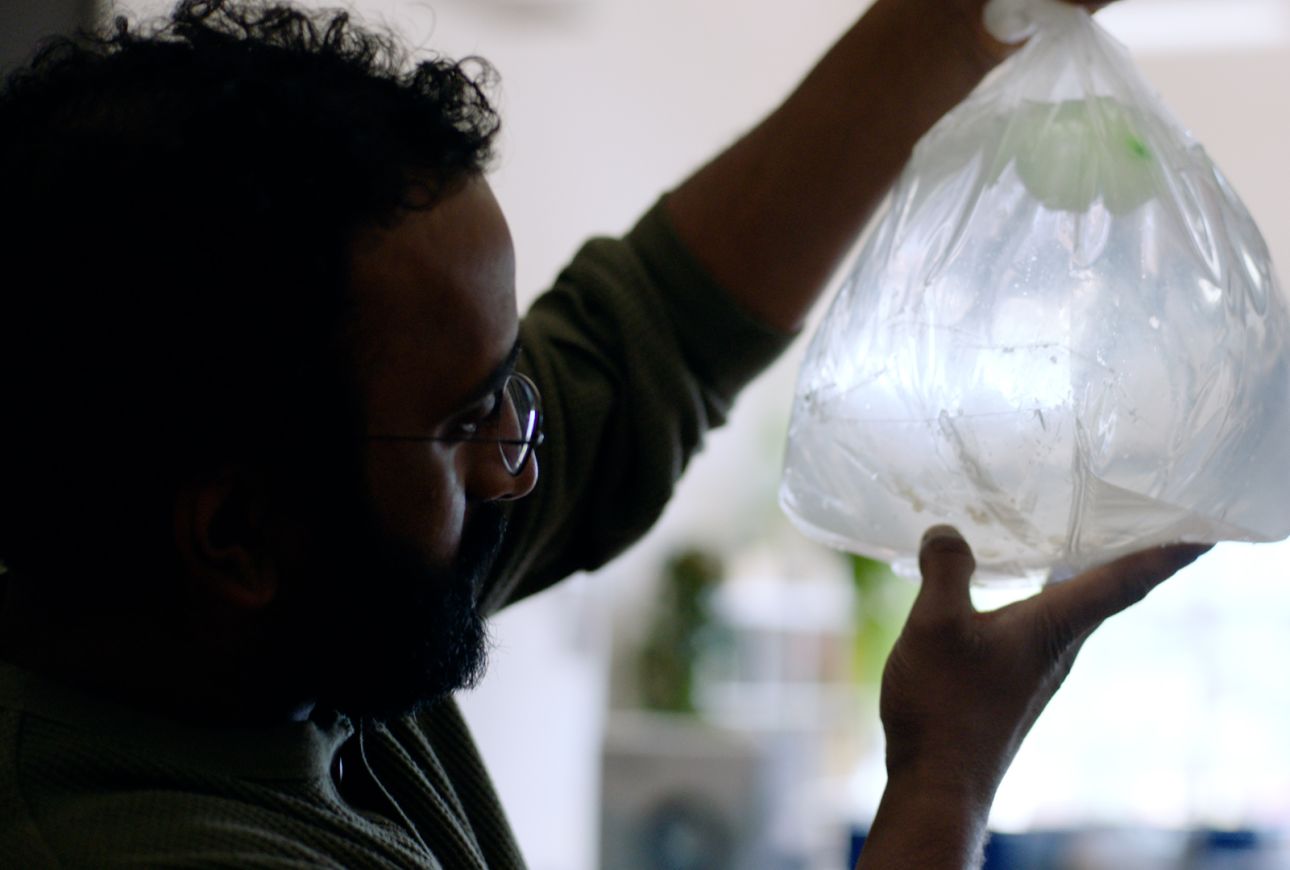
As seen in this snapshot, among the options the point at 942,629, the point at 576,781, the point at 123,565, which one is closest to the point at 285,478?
the point at 123,565

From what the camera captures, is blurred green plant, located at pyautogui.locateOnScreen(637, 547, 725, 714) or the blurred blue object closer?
the blurred blue object

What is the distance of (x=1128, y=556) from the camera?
1.96ft

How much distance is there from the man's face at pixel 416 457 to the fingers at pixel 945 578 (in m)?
0.22

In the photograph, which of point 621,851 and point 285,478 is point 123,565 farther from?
point 621,851

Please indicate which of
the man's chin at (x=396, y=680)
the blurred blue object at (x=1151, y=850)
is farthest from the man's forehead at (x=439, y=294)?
the blurred blue object at (x=1151, y=850)

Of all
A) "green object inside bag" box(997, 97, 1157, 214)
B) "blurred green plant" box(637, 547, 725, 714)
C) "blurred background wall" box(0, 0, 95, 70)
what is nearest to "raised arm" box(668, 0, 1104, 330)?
"green object inside bag" box(997, 97, 1157, 214)

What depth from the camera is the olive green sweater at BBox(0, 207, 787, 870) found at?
53cm

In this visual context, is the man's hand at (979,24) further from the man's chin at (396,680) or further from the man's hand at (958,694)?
the man's chin at (396,680)

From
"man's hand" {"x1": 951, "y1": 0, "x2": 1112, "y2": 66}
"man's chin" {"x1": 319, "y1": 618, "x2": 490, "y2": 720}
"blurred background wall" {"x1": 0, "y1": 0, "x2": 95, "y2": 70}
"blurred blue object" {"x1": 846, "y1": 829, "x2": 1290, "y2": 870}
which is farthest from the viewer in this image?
"blurred blue object" {"x1": 846, "y1": 829, "x2": 1290, "y2": 870}

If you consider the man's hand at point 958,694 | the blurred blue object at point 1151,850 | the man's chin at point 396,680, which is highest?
the man's hand at point 958,694

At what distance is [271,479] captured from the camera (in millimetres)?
603

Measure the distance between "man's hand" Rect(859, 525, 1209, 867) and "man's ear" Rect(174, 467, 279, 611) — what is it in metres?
0.33

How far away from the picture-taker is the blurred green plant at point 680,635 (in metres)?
3.22

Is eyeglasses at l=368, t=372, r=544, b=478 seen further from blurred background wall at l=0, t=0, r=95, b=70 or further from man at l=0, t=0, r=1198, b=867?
blurred background wall at l=0, t=0, r=95, b=70
